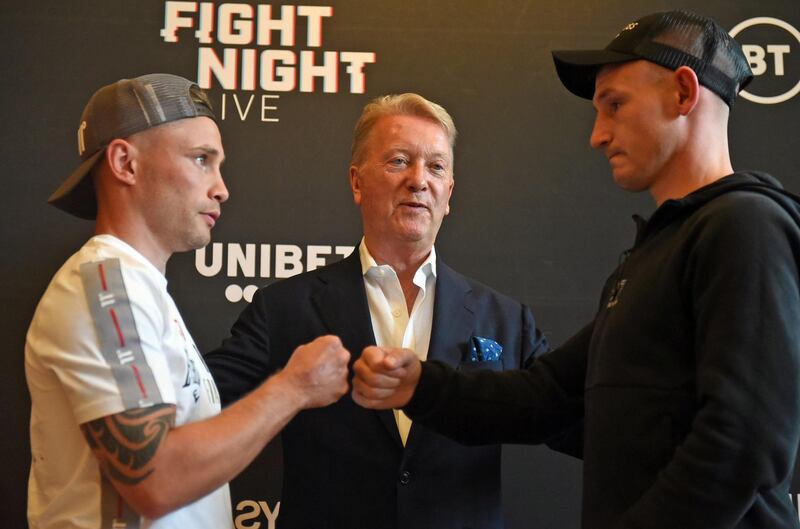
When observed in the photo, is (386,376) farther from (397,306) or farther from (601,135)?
(601,135)

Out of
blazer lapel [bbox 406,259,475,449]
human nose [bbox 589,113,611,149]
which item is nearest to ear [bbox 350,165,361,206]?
blazer lapel [bbox 406,259,475,449]

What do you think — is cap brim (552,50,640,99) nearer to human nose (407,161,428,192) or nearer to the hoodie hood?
the hoodie hood

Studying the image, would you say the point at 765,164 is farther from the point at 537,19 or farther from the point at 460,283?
the point at 460,283

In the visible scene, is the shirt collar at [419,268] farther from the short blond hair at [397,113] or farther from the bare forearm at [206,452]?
the bare forearm at [206,452]

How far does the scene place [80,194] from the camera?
194cm

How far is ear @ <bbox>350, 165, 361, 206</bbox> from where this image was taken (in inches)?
107

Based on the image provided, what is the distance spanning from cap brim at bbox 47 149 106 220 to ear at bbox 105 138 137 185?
0.03m

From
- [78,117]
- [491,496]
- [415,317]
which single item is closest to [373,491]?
[491,496]

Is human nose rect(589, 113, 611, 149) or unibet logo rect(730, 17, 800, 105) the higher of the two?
unibet logo rect(730, 17, 800, 105)

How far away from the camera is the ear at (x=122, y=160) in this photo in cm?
185

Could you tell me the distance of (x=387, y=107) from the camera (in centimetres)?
268

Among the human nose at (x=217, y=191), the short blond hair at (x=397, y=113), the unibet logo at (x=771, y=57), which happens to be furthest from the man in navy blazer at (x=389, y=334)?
the unibet logo at (x=771, y=57)

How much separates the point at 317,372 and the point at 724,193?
0.84m

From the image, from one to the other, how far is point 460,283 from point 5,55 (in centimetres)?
163
